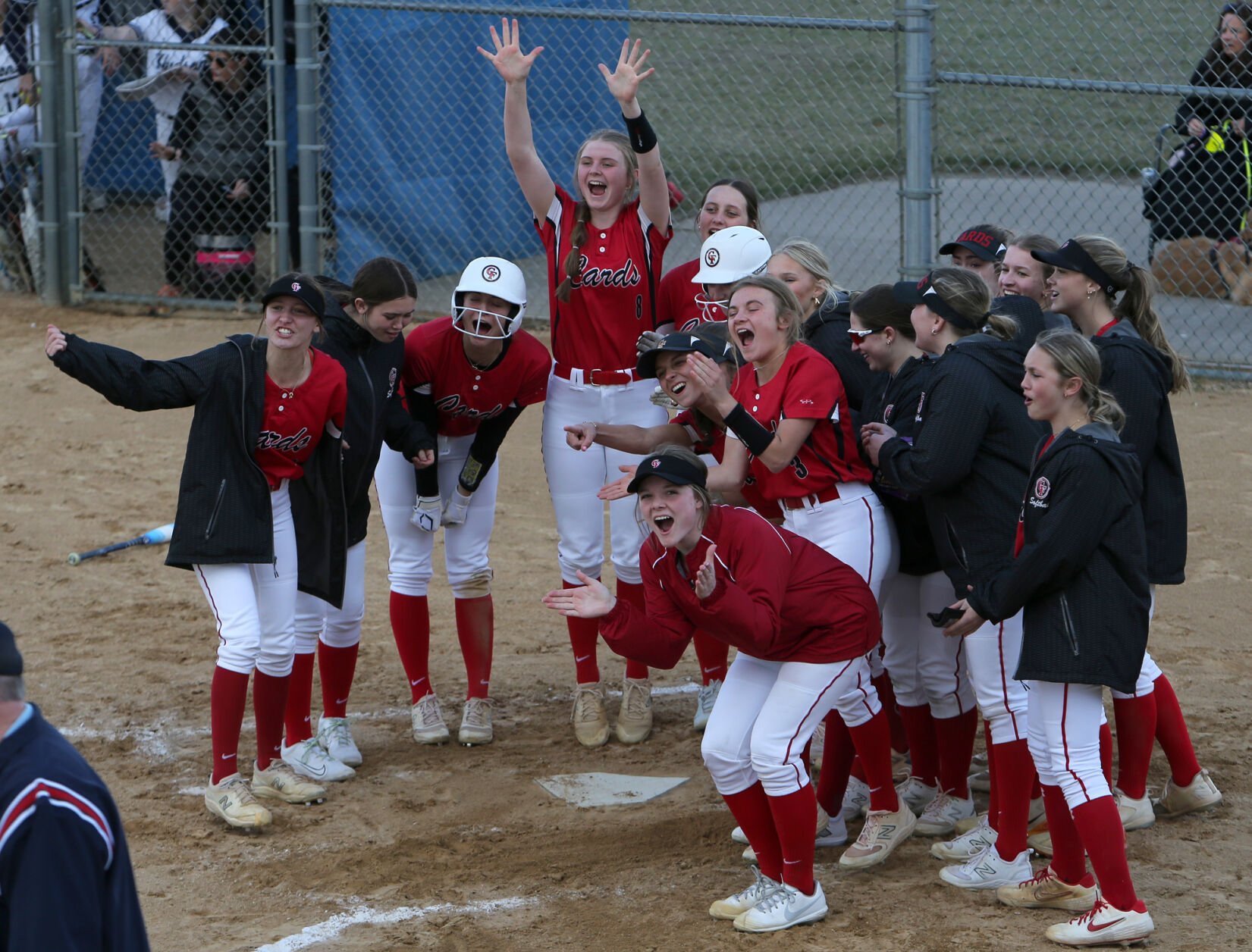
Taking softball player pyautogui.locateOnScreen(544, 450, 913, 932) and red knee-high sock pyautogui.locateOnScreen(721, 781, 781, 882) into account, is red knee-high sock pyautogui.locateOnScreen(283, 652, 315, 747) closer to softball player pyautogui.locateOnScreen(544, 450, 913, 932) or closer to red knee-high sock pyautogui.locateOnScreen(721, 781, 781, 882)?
softball player pyautogui.locateOnScreen(544, 450, 913, 932)

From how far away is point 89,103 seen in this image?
10867 mm

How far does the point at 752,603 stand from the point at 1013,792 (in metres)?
1.07

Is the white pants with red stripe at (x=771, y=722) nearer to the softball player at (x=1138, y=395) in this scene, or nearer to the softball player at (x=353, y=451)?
the softball player at (x=1138, y=395)

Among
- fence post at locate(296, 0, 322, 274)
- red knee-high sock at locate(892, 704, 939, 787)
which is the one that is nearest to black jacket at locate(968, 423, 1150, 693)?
red knee-high sock at locate(892, 704, 939, 787)

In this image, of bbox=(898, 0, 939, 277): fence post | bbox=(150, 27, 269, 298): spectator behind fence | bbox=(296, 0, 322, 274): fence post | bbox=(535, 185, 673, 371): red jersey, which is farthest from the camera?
bbox=(150, 27, 269, 298): spectator behind fence

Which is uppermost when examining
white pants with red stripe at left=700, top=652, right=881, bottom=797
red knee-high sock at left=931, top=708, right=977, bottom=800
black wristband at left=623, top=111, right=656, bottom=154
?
black wristband at left=623, top=111, right=656, bottom=154

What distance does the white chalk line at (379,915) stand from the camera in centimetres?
404

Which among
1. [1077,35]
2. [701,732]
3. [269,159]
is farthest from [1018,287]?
[1077,35]

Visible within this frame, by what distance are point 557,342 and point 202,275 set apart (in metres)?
5.94

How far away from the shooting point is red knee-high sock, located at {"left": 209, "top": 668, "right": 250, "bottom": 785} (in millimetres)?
4727

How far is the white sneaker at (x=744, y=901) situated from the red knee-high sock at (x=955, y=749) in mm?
854

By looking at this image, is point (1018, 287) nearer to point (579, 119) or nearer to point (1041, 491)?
point (1041, 491)

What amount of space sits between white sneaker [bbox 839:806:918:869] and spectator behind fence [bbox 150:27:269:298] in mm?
7432

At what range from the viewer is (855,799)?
4883 mm
